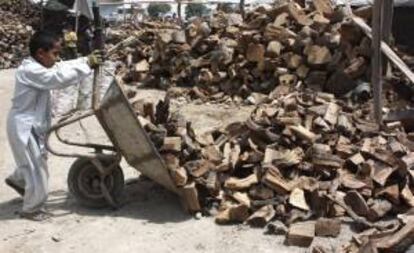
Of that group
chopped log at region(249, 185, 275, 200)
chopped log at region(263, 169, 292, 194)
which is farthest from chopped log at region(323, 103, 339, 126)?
chopped log at region(249, 185, 275, 200)

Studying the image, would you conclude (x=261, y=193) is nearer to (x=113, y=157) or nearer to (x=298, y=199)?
(x=298, y=199)

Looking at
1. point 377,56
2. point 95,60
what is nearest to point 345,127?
point 377,56

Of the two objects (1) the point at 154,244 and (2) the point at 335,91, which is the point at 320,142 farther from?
(2) the point at 335,91

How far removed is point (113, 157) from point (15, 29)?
13.4 m

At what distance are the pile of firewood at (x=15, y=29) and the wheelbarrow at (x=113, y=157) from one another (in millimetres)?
11814

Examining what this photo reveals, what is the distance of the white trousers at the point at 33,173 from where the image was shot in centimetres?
592

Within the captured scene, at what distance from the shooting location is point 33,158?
5945 millimetres

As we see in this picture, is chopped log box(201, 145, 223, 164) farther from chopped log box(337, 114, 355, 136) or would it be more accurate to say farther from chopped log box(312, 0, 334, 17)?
chopped log box(312, 0, 334, 17)

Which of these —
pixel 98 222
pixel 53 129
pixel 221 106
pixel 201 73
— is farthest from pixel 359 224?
pixel 201 73

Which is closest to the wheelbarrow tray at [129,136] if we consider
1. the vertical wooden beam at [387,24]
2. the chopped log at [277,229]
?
the chopped log at [277,229]

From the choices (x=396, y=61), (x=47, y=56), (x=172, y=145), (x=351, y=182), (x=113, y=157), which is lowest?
(x=351, y=182)

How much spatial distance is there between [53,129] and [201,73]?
520 centimetres

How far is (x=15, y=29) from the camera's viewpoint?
60.7 feet

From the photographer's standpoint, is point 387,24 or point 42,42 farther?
point 387,24
